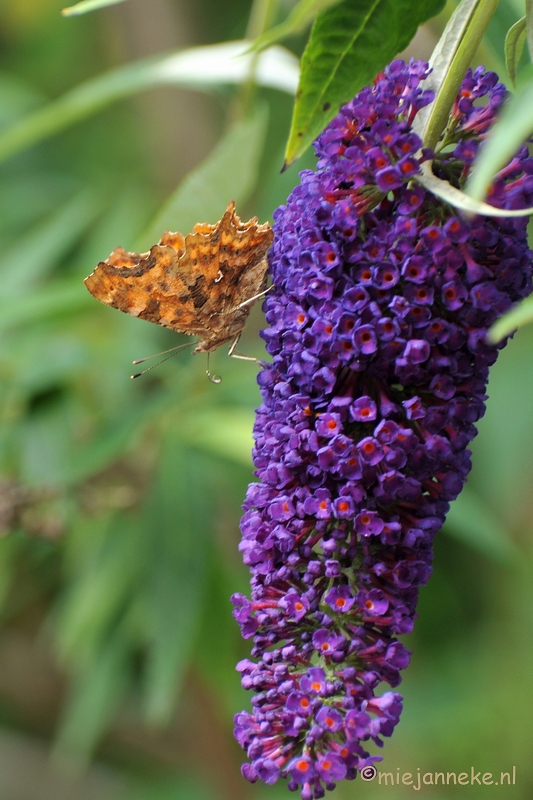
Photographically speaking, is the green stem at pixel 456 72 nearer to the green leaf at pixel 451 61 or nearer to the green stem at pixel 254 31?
the green leaf at pixel 451 61

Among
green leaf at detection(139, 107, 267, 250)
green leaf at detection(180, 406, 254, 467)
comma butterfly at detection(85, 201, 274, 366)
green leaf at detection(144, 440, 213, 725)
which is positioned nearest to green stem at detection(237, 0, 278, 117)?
green leaf at detection(139, 107, 267, 250)

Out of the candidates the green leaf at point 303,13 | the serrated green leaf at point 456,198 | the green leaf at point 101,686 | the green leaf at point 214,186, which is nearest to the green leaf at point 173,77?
the green leaf at point 214,186

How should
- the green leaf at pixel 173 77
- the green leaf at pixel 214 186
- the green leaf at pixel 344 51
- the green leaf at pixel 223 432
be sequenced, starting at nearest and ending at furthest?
the green leaf at pixel 344 51 < the green leaf at pixel 214 186 < the green leaf at pixel 173 77 < the green leaf at pixel 223 432

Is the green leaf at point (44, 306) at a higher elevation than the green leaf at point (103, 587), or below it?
higher

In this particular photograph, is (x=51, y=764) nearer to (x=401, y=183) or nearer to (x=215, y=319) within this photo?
(x=215, y=319)

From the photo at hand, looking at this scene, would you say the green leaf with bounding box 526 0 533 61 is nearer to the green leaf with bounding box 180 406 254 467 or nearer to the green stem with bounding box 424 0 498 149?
the green stem with bounding box 424 0 498 149

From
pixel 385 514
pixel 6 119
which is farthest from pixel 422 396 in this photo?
pixel 6 119
